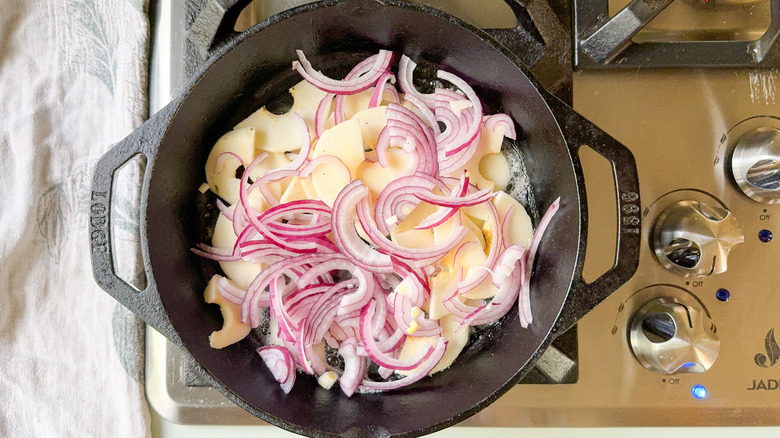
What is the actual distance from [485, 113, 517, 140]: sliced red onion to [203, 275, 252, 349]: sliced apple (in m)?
0.46

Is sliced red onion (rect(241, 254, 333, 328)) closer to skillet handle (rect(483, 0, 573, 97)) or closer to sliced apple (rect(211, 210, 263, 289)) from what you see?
sliced apple (rect(211, 210, 263, 289))

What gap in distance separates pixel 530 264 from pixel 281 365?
39 centimetres

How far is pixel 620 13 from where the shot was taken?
80 centimetres

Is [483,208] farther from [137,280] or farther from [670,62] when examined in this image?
[137,280]

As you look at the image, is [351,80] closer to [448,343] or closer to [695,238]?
[448,343]

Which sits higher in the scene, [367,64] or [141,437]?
[367,64]

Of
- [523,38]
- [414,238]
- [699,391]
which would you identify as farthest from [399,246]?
[699,391]

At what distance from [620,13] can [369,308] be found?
53 centimetres

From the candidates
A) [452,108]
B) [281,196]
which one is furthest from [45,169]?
[452,108]

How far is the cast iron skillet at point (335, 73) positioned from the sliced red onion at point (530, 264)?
0.01m

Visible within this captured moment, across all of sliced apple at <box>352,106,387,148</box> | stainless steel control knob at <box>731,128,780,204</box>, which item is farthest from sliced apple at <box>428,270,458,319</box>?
stainless steel control knob at <box>731,128,780,204</box>

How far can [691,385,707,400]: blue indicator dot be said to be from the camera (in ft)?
3.00

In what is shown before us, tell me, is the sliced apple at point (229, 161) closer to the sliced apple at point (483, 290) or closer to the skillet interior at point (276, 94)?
the skillet interior at point (276, 94)

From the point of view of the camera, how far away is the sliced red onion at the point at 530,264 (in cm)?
86
